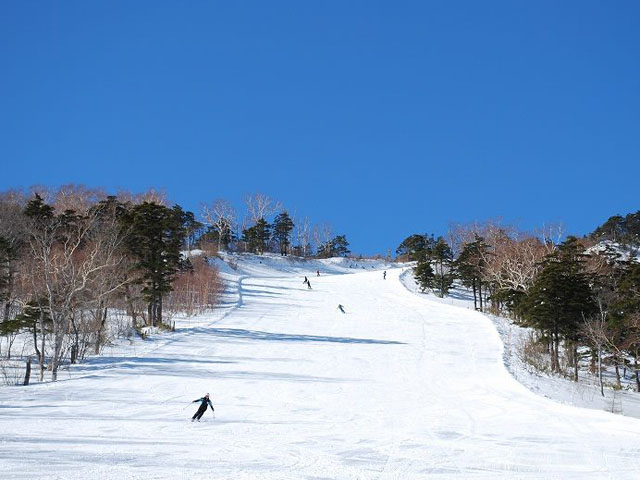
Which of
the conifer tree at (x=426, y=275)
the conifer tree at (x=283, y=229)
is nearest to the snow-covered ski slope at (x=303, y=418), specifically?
the conifer tree at (x=426, y=275)

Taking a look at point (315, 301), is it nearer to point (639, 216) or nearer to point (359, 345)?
point (359, 345)

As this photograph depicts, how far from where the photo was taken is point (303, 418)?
1666cm

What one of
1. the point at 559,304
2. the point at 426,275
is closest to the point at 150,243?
the point at 559,304

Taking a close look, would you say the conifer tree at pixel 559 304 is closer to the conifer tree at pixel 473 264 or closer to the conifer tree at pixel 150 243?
the conifer tree at pixel 150 243

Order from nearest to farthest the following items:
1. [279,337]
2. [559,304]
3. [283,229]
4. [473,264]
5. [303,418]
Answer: [303,418] < [559,304] < [279,337] < [473,264] < [283,229]

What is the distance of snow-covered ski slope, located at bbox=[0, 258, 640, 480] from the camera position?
1132 cm

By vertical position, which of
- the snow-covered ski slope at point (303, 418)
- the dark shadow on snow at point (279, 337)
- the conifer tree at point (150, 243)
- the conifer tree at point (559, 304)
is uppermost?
the conifer tree at point (150, 243)

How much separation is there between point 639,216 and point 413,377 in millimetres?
88864

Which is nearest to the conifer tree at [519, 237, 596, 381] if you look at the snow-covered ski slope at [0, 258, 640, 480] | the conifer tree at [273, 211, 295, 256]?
the snow-covered ski slope at [0, 258, 640, 480]

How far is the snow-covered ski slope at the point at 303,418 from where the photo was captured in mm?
11320

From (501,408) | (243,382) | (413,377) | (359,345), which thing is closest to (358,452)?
(501,408)

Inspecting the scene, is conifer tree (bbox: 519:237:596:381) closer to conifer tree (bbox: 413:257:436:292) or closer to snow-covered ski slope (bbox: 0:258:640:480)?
snow-covered ski slope (bbox: 0:258:640:480)

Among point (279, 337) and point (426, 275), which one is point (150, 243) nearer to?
point (279, 337)

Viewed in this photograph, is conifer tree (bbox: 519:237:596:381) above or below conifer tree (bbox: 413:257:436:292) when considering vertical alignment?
below
